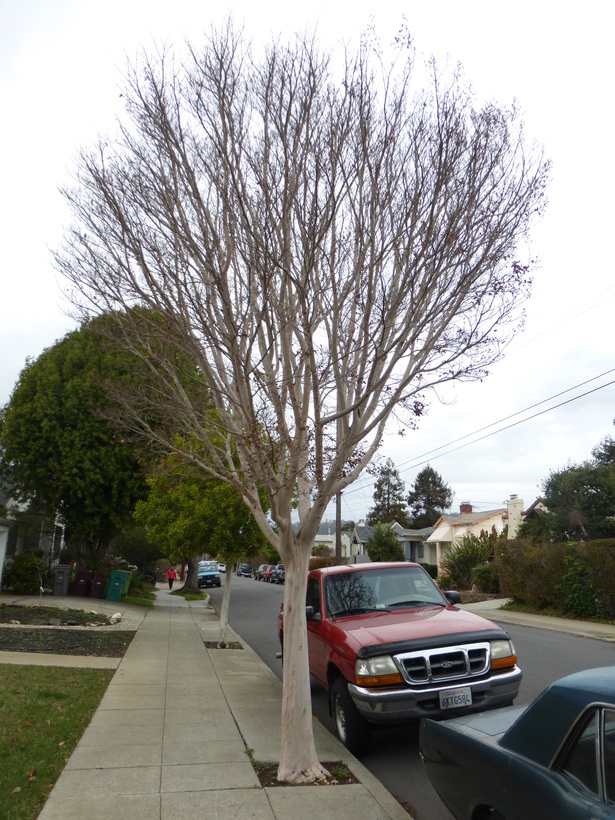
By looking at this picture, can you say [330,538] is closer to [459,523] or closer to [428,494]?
[428,494]

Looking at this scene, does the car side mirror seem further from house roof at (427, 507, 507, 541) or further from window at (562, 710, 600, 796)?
house roof at (427, 507, 507, 541)

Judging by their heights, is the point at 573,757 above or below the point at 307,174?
below

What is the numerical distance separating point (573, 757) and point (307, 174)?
5221mm

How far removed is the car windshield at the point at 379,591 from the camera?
8.03 m

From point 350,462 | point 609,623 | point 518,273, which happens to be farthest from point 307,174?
point 609,623

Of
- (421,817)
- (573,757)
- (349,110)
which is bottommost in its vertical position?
(421,817)

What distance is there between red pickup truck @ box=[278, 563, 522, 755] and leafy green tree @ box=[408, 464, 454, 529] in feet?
262

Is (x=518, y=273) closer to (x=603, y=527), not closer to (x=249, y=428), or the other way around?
(x=249, y=428)

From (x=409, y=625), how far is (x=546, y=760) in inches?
155

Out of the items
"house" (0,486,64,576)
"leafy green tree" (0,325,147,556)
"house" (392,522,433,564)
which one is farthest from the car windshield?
"house" (392,522,433,564)

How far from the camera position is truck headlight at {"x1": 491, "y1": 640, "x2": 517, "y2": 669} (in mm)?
6746

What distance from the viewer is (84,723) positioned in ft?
24.5

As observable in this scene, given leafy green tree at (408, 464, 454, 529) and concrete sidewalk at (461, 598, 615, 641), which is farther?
leafy green tree at (408, 464, 454, 529)

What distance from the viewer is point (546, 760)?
124 inches
